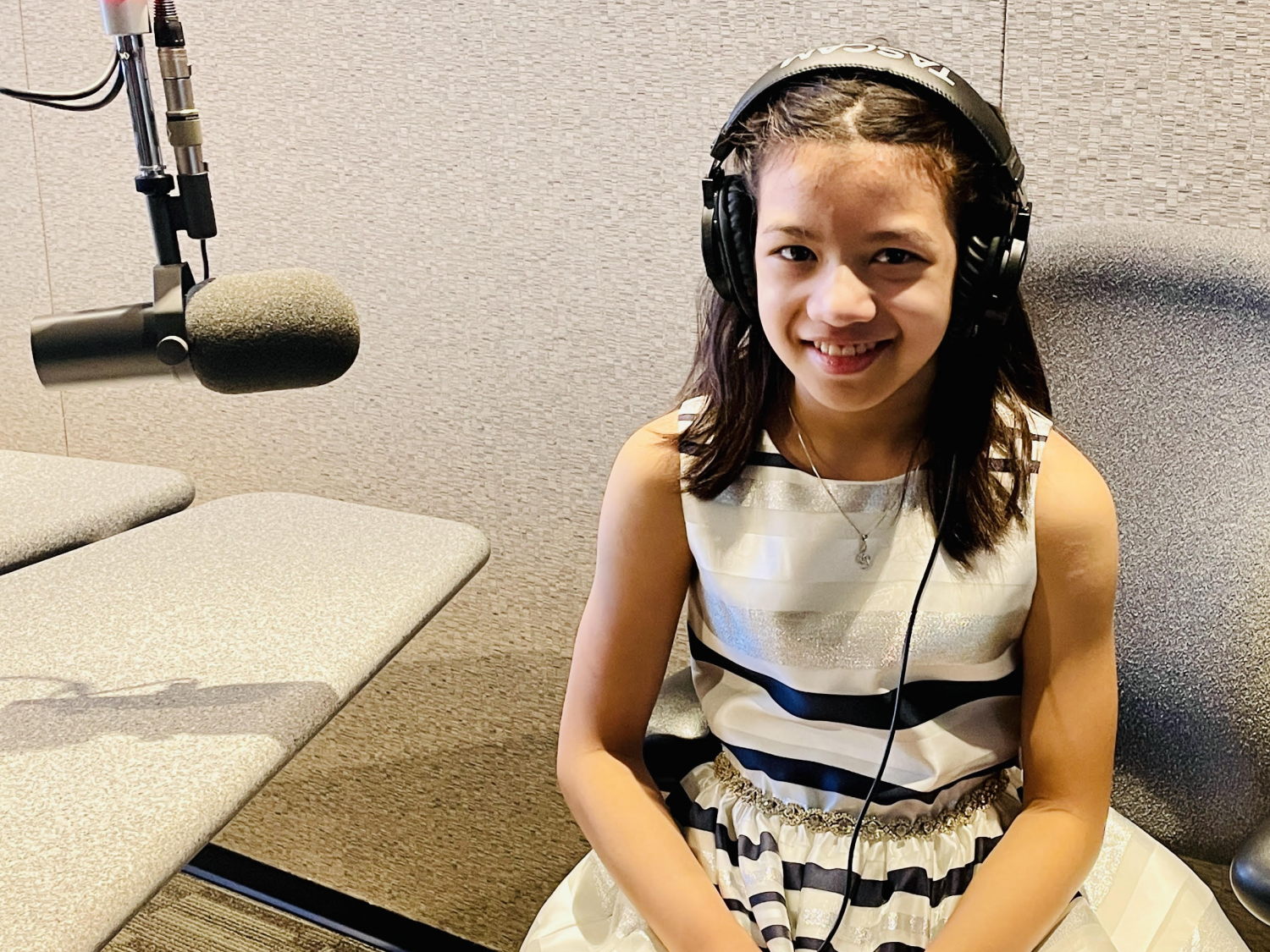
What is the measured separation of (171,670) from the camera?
0.86 m

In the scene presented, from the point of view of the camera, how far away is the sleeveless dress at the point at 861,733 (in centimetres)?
86

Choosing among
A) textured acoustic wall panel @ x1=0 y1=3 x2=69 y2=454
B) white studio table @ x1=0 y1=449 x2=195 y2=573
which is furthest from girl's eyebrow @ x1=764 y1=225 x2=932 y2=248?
textured acoustic wall panel @ x1=0 y1=3 x2=69 y2=454

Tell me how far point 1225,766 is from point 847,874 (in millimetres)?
298

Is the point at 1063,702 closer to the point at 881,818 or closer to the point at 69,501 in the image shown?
the point at 881,818

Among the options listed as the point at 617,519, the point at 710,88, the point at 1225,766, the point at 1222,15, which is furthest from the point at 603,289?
the point at 1225,766

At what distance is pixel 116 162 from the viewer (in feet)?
5.17

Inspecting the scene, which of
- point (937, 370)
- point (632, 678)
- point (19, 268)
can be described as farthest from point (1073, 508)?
point (19, 268)

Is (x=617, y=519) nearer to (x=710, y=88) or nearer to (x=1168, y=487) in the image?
(x=1168, y=487)

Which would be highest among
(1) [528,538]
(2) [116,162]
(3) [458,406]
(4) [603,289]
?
(2) [116,162]

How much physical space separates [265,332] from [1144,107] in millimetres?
766

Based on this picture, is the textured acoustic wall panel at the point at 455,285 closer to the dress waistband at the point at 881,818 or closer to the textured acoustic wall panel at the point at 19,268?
the textured acoustic wall panel at the point at 19,268

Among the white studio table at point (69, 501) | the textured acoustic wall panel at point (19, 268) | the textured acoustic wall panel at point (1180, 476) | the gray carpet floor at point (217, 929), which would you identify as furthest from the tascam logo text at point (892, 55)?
the gray carpet floor at point (217, 929)

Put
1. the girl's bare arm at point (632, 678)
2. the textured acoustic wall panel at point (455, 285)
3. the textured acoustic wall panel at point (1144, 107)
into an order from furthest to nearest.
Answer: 1. the textured acoustic wall panel at point (455, 285)
2. the textured acoustic wall panel at point (1144, 107)
3. the girl's bare arm at point (632, 678)

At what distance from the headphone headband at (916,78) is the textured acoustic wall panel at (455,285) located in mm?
412
